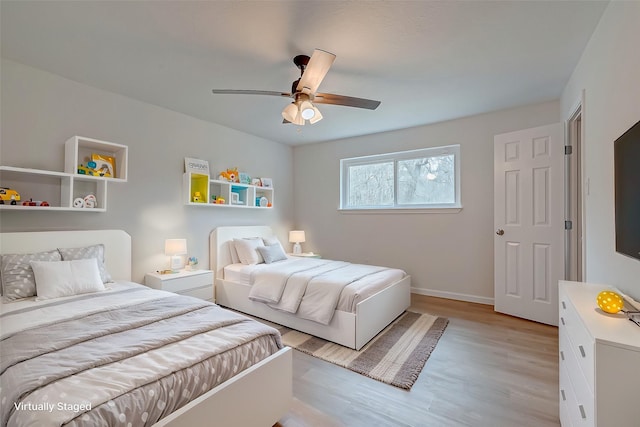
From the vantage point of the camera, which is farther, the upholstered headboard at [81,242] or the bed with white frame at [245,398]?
the upholstered headboard at [81,242]

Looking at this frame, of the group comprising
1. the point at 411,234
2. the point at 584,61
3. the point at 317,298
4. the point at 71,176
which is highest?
the point at 584,61

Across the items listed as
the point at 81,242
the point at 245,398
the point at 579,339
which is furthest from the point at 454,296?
the point at 81,242

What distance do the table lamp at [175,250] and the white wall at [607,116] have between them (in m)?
3.69

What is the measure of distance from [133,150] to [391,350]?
344 cm

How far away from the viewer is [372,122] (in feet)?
13.0

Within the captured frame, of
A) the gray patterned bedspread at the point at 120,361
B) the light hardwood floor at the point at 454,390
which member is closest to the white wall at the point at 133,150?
the gray patterned bedspread at the point at 120,361

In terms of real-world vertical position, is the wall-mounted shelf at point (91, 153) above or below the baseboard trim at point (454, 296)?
above

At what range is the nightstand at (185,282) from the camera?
3010 mm

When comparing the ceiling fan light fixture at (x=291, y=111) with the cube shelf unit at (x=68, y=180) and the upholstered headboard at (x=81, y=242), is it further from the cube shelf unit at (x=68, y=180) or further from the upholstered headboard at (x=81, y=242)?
the upholstered headboard at (x=81, y=242)

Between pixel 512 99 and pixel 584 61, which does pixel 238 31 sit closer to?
pixel 584 61

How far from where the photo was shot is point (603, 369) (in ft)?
3.03

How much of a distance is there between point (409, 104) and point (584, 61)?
4.95 ft

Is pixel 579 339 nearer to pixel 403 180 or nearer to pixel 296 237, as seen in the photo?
pixel 403 180

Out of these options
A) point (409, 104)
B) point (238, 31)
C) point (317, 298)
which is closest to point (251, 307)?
point (317, 298)
